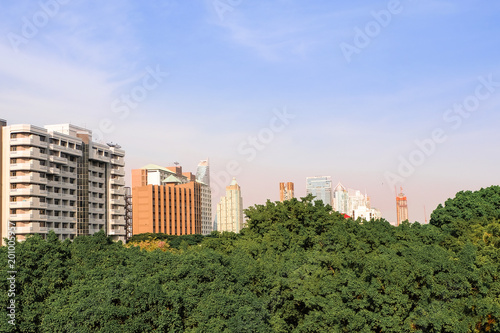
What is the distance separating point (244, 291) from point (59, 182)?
235 feet

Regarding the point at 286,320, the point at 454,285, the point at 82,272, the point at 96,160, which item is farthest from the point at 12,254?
the point at 96,160

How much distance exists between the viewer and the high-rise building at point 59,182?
264 ft

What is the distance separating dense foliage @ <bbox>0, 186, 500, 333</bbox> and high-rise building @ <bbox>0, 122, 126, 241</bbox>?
58.7 meters

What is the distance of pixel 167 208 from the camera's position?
559 feet

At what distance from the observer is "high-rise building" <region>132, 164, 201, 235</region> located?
529ft

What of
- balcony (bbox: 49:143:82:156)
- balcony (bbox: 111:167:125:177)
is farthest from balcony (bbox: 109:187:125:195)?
balcony (bbox: 49:143:82:156)

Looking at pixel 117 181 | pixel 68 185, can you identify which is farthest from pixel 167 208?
pixel 68 185

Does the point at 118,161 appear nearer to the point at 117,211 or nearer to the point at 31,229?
the point at 117,211

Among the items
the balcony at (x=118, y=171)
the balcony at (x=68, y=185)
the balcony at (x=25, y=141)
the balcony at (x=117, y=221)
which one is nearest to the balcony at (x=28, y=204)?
the balcony at (x=68, y=185)

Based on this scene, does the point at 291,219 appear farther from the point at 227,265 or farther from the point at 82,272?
the point at 82,272

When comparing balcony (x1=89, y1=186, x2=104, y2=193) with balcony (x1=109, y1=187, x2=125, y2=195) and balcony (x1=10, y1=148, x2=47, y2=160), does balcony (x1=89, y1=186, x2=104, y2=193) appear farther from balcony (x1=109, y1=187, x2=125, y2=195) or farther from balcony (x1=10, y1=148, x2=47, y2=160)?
balcony (x1=10, y1=148, x2=47, y2=160)

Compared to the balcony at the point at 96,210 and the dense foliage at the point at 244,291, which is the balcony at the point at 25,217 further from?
the dense foliage at the point at 244,291

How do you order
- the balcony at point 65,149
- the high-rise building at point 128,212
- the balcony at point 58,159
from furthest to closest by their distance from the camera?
the high-rise building at point 128,212, the balcony at point 65,149, the balcony at point 58,159

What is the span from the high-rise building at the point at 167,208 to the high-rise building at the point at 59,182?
55.0 meters
